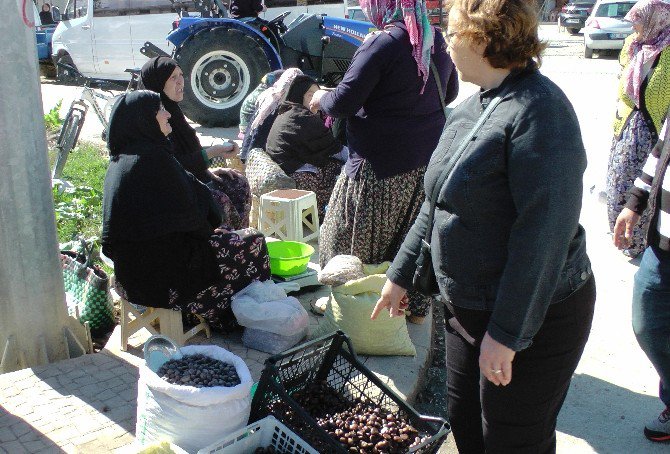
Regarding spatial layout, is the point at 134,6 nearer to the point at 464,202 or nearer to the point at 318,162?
the point at 318,162

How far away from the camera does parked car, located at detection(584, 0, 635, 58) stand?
17.8m

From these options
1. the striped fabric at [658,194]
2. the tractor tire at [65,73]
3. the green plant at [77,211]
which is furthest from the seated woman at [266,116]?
the tractor tire at [65,73]

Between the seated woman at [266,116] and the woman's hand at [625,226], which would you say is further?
the seated woman at [266,116]

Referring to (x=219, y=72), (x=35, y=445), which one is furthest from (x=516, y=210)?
(x=219, y=72)

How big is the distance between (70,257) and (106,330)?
1.59 feet

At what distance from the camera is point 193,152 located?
4855 mm

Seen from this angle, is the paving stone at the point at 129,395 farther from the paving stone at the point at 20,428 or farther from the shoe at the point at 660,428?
the shoe at the point at 660,428

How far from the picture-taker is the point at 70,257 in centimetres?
418

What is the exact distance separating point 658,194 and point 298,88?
3532mm

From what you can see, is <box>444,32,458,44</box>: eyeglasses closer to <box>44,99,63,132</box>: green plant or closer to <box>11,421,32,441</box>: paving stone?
<box>11,421,32,441</box>: paving stone

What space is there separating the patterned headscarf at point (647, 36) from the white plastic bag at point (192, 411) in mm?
3729

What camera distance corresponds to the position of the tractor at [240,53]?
10008 mm

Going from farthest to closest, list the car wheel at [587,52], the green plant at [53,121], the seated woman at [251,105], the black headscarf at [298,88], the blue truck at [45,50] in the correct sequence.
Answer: the car wheel at [587,52], the blue truck at [45,50], the green plant at [53,121], the seated woman at [251,105], the black headscarf at [298,88]

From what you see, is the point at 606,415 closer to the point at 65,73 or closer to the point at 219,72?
the point at 219,72
